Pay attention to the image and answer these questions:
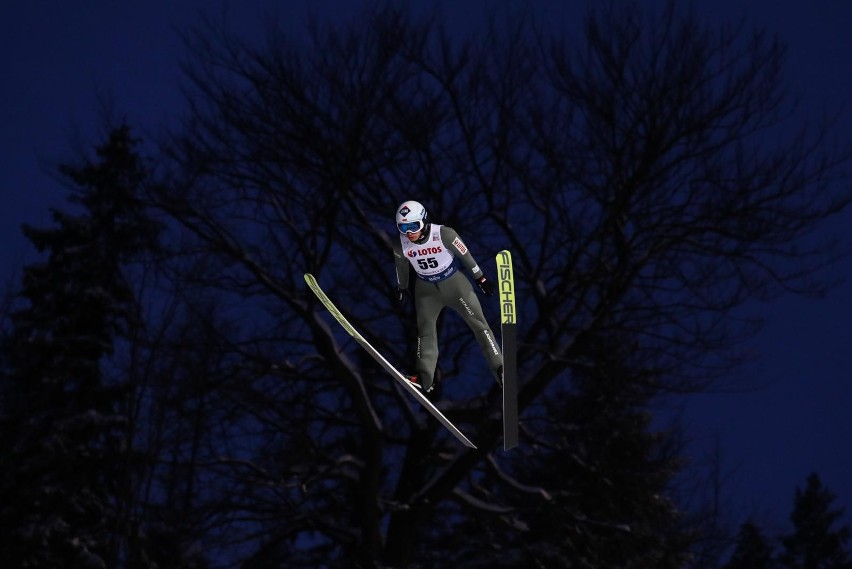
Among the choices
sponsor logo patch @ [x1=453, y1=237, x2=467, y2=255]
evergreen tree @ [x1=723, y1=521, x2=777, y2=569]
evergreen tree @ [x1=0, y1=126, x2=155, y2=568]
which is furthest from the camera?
evergreen tree @ [x1=723, y1=521, x2=777, y2=569]

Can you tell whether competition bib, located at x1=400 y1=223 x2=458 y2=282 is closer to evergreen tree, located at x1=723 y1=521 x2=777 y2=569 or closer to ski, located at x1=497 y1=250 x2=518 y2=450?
ski, located at x1=497 y1=250 x2=518 y2=450

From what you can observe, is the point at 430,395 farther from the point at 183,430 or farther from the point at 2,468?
the point at 2,468

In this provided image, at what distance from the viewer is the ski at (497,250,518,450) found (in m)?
8.74

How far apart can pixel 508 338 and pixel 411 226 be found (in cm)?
148

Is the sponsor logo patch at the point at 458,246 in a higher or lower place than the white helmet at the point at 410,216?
higher

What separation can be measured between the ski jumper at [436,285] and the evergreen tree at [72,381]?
438 inches

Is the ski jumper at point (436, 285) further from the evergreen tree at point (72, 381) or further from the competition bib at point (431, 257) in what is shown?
the evergreen tree at point (72, 381)

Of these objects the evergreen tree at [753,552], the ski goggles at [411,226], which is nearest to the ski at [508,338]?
the ski goggles at [411,226]

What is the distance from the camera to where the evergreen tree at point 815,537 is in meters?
32.6

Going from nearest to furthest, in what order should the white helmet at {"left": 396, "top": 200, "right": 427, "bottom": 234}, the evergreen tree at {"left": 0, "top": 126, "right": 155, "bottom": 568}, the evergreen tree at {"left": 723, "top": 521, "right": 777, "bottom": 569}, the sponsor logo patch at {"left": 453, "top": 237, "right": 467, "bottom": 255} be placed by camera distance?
the white helmet at {"left": 396, "top": 200, "right": 427, "bottom": 234} < the sponsor logo patch at {"left": 453, "top": 237, "right": 467, "bottom": 255} < the evergreen tree at {"left": 0, "top": 126, "right": 155, "bottom": 568} < the evergreen tree at {"left": 723, "top": 521, "right": 777, "bottom": 569}

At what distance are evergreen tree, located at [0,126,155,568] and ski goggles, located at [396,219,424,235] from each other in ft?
39.7

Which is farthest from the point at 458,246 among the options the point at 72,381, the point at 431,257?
the point at 72,381

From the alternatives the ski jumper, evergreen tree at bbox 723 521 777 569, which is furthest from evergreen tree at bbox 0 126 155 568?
evergreen tree at bbox 723 521 777 569

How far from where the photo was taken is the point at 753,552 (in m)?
32.1
